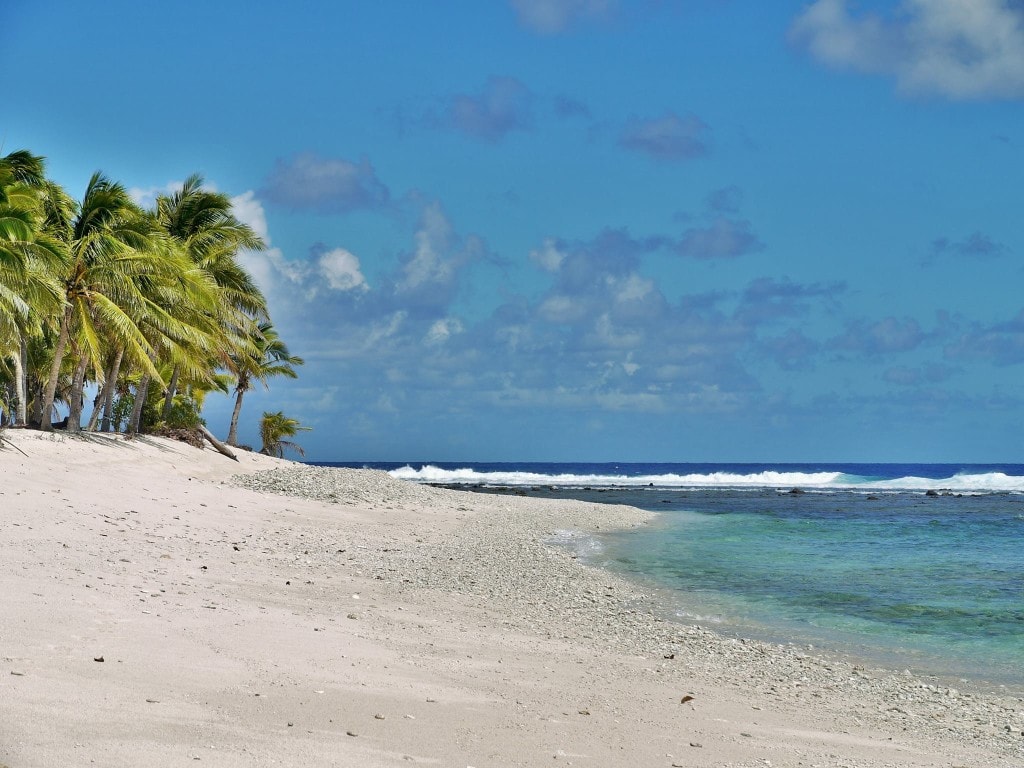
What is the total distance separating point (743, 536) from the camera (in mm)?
27219

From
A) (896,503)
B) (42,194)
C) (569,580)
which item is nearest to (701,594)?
(569,580)

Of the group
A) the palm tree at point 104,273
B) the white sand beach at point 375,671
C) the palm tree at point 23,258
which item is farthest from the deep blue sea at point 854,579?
the palm tree at point 104,273

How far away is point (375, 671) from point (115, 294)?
75.8 ft

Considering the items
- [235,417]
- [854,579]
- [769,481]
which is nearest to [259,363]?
[235,417]

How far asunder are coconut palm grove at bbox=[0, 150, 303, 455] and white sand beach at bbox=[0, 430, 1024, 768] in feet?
24.5

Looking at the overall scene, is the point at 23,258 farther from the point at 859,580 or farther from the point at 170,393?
the point at 859,580

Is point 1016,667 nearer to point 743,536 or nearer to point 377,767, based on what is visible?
point 377,767

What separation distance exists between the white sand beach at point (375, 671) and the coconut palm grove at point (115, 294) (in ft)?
24.5

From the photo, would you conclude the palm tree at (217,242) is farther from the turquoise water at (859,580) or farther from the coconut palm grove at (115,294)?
the turquoise water at (859,580)

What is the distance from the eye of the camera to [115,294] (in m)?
27.0

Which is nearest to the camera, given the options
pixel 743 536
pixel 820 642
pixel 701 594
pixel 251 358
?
pixel 820 642

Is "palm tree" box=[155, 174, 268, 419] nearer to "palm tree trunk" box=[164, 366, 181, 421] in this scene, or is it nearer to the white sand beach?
"palm tree trunk" box=[164, 366, 181, 421]

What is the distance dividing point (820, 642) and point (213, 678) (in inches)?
333

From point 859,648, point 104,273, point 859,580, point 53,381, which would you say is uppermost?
point 104,273
